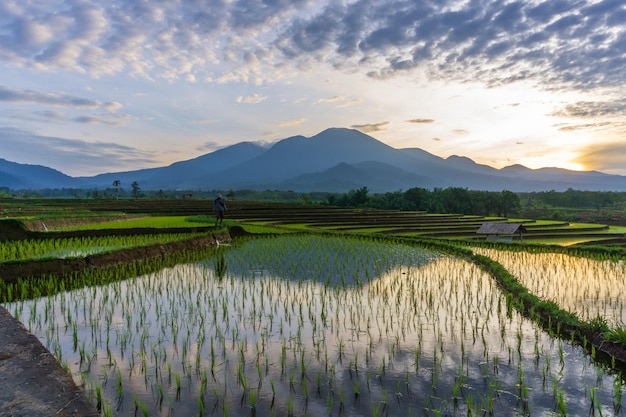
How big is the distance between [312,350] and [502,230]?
671 inches

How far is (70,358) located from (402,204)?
5260cm

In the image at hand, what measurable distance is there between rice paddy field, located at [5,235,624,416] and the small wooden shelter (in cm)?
961

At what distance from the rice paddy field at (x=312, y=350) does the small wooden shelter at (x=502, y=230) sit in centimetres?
961

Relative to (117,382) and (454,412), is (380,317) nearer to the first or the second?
(454,412)

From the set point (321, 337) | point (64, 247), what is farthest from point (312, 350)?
point (64, 247)

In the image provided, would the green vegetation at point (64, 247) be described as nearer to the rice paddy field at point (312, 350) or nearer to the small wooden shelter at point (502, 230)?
the rice paddy field at point (312, 350)

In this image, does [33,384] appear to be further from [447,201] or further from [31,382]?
[447,201]

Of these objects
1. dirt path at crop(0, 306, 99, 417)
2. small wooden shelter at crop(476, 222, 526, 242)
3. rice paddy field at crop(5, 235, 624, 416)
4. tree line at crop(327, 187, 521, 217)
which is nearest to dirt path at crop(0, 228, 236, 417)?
dirt path at crop(0, 306, 99, 417)

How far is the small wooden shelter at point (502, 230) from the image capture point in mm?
19594

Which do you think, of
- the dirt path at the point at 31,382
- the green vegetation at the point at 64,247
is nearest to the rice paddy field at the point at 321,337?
the green vegetation at the point at 64,247

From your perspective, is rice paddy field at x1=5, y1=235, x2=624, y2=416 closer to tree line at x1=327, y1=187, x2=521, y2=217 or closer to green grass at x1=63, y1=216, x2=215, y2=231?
green grass at x1=63, y1=216, x2=215, y2=231

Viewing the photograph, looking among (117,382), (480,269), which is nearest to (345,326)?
(117,382)

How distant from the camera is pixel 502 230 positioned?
20281mm

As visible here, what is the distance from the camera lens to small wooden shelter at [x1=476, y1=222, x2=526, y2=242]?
64.3ft
